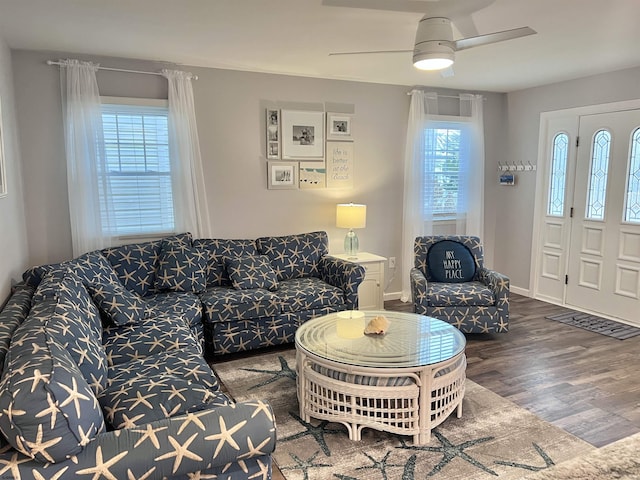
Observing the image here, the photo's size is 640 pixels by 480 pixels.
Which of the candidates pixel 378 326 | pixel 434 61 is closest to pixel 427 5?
pixel 434 61

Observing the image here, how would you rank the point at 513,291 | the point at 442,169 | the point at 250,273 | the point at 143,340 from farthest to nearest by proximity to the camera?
the point at 513,291, the point at 442,169, the point at 250,273, the point at 143,340

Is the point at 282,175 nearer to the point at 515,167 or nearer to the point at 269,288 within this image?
the point at 269,288

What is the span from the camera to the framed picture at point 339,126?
192 inches

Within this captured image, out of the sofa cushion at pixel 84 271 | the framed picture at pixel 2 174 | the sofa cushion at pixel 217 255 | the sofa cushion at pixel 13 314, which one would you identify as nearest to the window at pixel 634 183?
Answer: the sofa cushion at pixel 217 255

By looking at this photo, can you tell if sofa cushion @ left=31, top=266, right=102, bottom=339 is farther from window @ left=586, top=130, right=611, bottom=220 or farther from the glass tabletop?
window @ left=586, top=130, right=611, bottom=220

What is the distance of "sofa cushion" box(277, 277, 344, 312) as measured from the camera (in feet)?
12.6

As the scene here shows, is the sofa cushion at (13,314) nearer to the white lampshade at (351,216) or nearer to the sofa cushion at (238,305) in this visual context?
the sofa cushion at (238,305)

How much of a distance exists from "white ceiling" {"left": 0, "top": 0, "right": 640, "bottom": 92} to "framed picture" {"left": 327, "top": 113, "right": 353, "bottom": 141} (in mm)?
535

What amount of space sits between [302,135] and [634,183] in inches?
127

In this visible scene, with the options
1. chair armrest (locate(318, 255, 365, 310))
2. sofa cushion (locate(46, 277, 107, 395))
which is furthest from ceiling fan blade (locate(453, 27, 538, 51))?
sofa cushion (locate(46, 277, 107, 395))

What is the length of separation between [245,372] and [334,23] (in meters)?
2.49

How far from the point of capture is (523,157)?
219 inches

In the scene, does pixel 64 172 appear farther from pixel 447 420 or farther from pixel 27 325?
pixel 447 420

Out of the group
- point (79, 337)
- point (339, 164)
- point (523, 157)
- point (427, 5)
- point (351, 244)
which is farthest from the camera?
point (523, 157)
